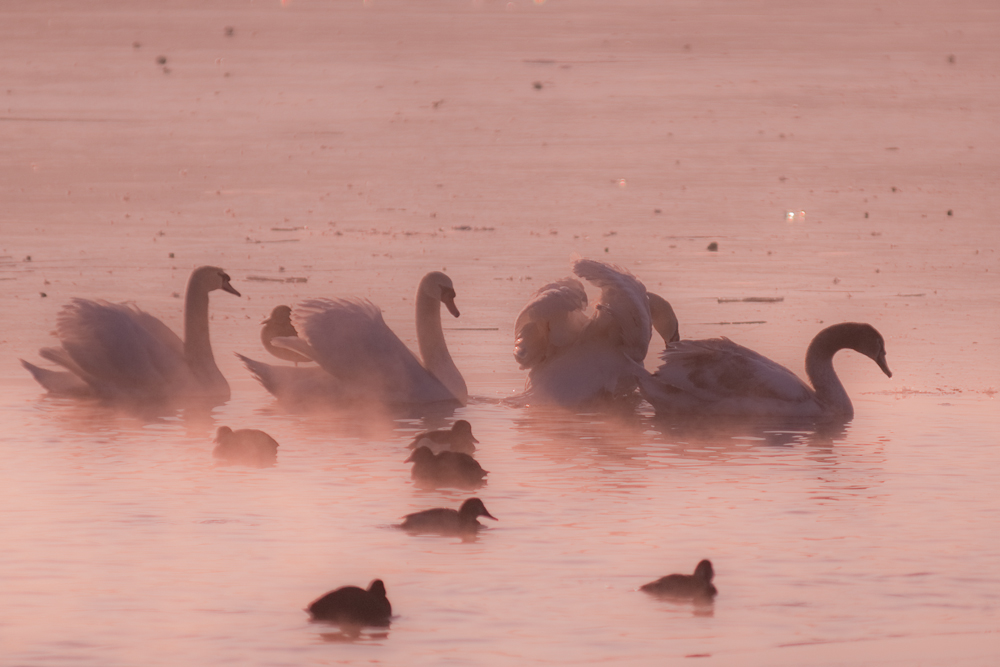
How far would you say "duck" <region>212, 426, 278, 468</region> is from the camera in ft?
30.9

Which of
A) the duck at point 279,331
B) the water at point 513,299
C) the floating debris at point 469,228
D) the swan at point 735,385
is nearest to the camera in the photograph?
the water at point 513,299

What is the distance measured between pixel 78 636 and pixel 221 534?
5.40 ft

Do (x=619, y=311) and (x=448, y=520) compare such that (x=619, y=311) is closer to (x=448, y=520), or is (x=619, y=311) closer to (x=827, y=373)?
(x=827, y=373)

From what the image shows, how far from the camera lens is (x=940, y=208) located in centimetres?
1975

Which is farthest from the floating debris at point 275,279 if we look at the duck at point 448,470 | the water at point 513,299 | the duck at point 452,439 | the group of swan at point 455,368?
the duck at point 448,470

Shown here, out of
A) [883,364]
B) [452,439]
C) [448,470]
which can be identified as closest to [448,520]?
[448,470]

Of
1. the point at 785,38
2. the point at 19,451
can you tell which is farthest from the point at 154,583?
the point at 785,38

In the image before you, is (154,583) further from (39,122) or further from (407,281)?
(39,122)

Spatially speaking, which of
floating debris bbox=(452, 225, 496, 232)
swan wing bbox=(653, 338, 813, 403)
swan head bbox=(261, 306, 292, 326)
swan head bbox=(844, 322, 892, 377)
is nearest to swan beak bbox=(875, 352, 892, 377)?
swan head bbox=(844, 322, 892, 377)

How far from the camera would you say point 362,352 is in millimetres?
11797

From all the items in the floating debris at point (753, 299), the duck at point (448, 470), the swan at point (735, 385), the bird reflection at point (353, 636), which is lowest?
the bird reflection at point (353, 636)

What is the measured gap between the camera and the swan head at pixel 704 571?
6637 millimetres

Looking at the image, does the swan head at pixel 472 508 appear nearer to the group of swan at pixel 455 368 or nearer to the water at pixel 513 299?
the water at pixel 513 299

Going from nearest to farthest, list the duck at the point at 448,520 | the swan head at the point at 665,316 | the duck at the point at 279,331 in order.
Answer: the duck at the point at 448,520
the duck at the point at 279,331
the swan head at the point at 665,316
